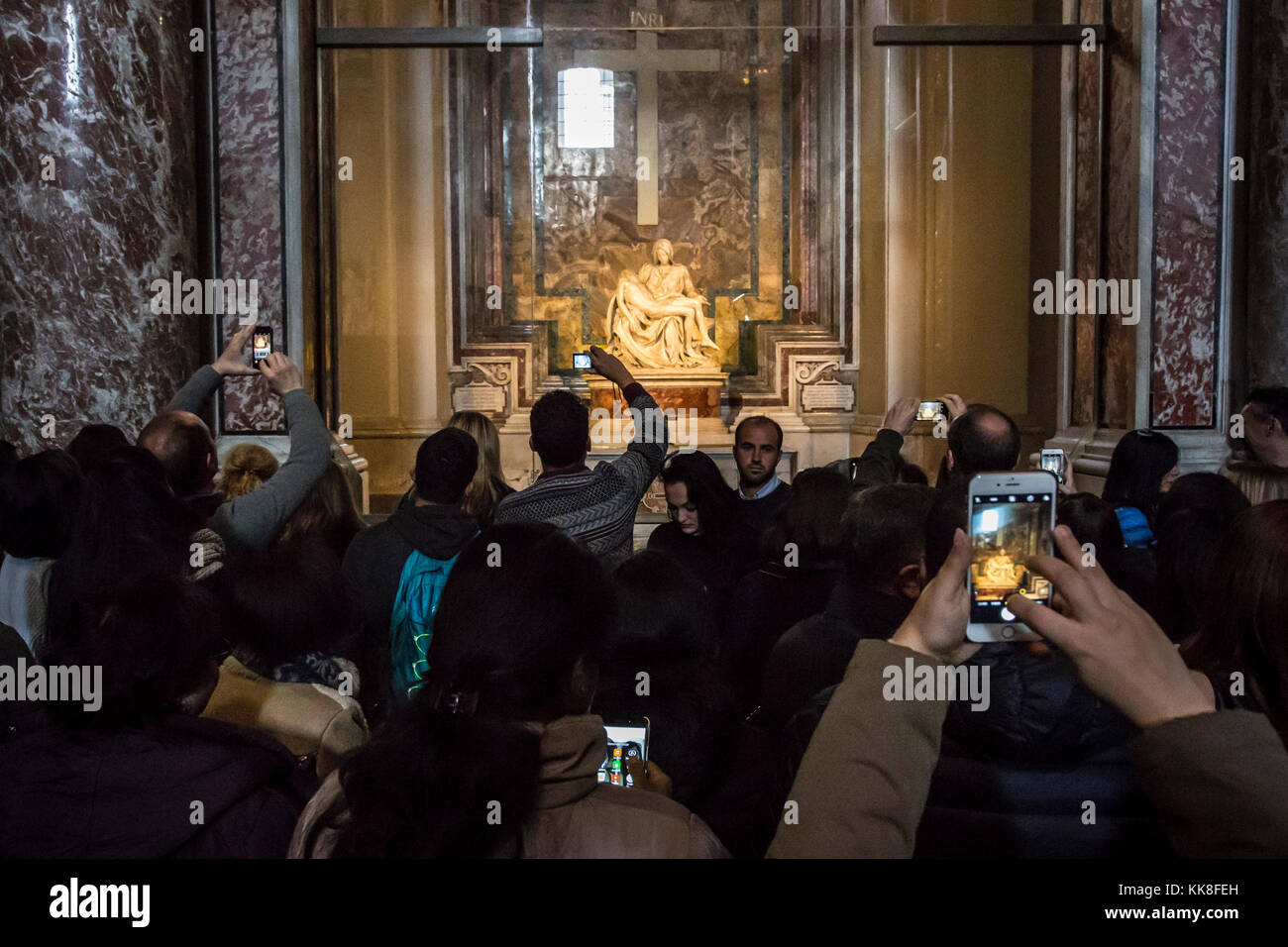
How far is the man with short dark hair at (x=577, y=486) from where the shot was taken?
2932mm

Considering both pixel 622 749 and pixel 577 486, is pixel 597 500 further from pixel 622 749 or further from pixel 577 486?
pixel 622 749

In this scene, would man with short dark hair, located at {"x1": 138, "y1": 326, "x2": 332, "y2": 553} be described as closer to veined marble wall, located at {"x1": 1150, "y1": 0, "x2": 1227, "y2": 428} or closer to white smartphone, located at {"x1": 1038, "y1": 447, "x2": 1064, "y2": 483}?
white smartphone, located at {"x1": 1038, "y1": 447, "x2": 1064, "y2": 483}

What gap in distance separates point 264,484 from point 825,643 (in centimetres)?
140

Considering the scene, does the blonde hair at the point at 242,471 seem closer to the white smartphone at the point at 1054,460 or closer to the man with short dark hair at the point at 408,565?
the man with short dark hair at the point at 408,565

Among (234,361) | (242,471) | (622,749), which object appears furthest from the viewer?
(242,471)

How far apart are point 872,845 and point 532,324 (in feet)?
32.1

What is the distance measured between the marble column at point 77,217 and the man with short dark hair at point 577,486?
2.90m

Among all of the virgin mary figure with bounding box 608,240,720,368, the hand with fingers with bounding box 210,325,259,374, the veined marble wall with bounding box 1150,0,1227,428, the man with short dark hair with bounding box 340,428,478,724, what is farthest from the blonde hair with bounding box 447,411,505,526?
the virgin mary figure with bounding box 608,240,720,368

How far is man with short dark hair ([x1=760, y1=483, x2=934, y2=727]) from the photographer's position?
212 cm

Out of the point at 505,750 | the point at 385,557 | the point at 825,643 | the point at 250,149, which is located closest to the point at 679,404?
the point at 250,149

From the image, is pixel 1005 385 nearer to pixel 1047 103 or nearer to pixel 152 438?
pixel 1047 103

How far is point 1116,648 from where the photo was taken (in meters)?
1.02

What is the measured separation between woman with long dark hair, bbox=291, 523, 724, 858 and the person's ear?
0.86 m

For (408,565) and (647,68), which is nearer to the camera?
(408,565)
